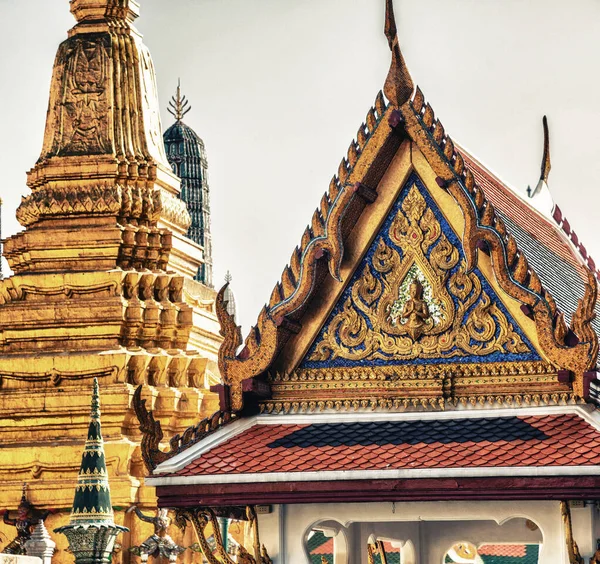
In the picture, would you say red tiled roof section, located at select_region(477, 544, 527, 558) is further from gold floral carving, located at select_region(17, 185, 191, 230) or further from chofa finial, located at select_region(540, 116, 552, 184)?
gold floral carving, located at select_region(17, 185, 191, 230)

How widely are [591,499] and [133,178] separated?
57.0ft

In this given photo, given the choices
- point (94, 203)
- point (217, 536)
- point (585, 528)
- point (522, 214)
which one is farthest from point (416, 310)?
point (94, 203)

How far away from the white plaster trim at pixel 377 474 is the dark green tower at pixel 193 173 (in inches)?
1216

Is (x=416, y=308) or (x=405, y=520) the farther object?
(x=416, y=308)

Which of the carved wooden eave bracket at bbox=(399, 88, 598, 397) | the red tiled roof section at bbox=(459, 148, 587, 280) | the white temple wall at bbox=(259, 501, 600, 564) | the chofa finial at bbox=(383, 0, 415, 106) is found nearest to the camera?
the white temple wall at bbox=(259, 501, 600, 564)

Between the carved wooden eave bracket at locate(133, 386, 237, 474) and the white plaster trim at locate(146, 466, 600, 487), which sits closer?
the white plaster trim at locate(146, 466, 600, 487)

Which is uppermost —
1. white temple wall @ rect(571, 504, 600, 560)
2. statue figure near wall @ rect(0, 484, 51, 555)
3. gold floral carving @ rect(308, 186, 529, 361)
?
statue figure near wall @ rect(0, 484, 51, 555)

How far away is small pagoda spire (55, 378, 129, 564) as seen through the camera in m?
13.2

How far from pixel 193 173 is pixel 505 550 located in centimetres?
2468

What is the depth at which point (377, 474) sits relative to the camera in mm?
12656

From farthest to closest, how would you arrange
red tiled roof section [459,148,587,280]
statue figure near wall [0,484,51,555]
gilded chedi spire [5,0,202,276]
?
gilded chedi spire [5,0,202,276] < statue figure near wall [0,484,51,555] < red tiled roof section [459,148,587,280]

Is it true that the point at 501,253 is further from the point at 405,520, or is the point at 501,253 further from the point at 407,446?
the point at 405,520

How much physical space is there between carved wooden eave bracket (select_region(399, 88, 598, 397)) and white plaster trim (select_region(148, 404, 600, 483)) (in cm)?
21

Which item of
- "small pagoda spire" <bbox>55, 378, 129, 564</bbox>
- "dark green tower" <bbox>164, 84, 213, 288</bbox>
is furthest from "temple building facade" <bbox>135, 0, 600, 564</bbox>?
"dark green tower" <bbox>164, 84, 213, 288</bbox>
